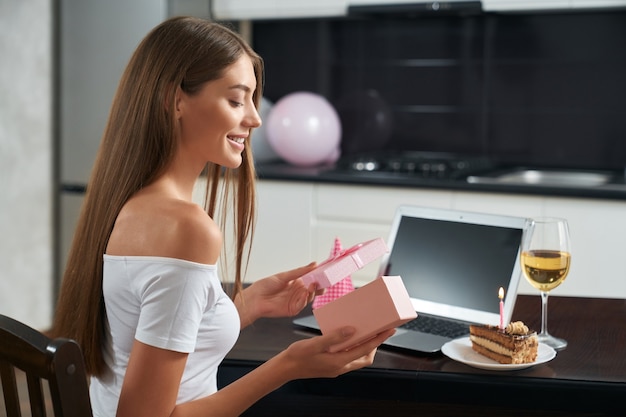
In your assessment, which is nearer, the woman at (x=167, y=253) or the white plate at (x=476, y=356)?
the woman at (x=167, y=253)

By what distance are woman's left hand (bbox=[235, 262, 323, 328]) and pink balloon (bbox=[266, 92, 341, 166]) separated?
83.2 inches

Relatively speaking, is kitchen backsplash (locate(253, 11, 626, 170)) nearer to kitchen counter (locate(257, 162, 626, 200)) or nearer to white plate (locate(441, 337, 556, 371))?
kitchen counter (locate(257, 162, 626, 200))

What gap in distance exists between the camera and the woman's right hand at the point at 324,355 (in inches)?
55.6

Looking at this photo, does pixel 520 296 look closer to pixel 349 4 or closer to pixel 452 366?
pixel 452 366

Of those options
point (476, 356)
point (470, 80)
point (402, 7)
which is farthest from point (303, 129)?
point (476, 356)

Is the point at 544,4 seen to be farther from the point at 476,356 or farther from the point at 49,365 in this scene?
the point at 49,365

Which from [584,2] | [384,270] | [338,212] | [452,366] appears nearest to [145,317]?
[452,366]

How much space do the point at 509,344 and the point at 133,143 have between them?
704 millimetres

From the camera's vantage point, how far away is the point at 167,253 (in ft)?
4.50

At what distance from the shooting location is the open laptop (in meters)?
1.83

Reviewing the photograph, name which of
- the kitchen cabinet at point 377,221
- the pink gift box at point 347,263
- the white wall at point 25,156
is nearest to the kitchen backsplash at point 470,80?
the kitchen cabinet at point 377,221

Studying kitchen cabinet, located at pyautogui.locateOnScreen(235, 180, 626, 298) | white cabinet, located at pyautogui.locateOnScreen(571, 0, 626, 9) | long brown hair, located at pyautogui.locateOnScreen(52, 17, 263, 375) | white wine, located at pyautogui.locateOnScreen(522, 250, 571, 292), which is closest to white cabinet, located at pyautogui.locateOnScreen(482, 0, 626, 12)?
white cabinet, located at pyautogui.locateOnScreen(571, 0, 626, 9)

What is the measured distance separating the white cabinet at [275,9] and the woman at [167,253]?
93.2 inches

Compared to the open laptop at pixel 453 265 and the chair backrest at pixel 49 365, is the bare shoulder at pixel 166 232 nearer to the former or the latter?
the chair backrest at pixel 49 365
